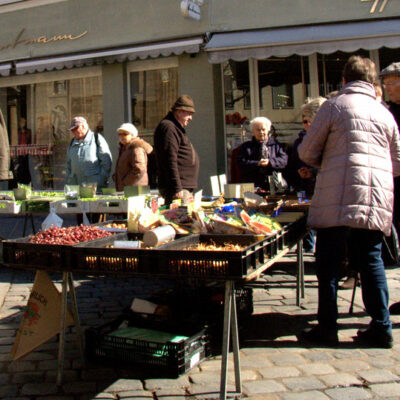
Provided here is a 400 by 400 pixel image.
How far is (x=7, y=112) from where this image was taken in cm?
1331

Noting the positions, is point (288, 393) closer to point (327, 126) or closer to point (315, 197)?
point (315, 197)

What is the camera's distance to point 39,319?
3531mm

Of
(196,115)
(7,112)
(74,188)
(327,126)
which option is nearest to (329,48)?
(196,115)

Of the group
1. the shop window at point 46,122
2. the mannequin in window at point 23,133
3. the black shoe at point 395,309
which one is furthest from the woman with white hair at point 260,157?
the mannequin in window at point 23,133

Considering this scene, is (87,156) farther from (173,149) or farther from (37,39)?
(37,39)

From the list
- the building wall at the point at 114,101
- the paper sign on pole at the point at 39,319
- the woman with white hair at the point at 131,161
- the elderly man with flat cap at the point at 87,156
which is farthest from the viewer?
the building wall at the point at 114,101

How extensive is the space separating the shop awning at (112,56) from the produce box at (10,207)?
472 cm

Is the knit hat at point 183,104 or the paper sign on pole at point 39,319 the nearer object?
the paper sign on pole at point 39,319

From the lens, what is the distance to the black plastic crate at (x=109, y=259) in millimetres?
3049

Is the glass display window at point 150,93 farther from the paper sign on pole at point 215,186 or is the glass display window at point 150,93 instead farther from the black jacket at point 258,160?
the paper sign on pole at point 215,186

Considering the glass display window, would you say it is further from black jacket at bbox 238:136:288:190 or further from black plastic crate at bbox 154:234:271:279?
black plastic crate at bbox 154:234:271:279

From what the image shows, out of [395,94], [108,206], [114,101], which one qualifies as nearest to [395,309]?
[395,94]

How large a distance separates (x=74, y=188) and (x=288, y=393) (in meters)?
4.09

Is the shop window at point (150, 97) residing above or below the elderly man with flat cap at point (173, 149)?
above
